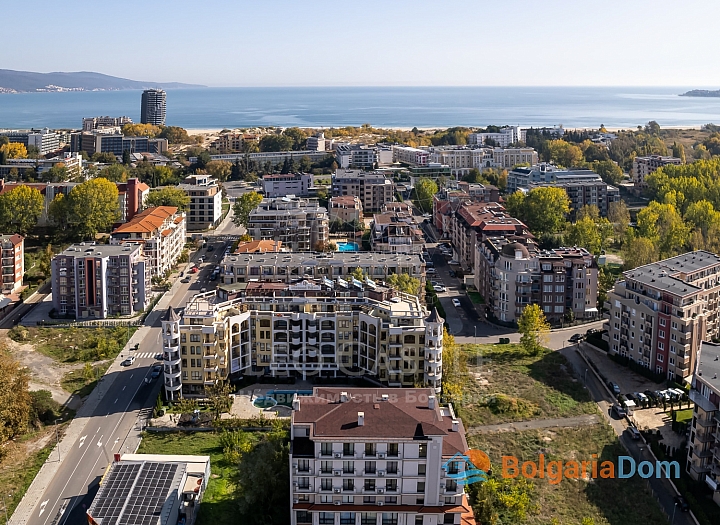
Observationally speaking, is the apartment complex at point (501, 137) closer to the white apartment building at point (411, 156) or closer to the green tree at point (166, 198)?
the white apartment building at point (411, 156)

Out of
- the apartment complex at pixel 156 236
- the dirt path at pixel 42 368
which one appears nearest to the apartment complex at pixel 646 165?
the apartment complex at pixel 156 236

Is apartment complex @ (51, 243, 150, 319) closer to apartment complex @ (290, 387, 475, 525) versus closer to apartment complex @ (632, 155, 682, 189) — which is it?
apartment complex @ (290, 387, 475, 525)

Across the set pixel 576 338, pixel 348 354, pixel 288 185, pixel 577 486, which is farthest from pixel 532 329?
pixel 288 185

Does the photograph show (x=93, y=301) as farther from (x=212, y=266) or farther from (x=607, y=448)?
(x=607, y=448)

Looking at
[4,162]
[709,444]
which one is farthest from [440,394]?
[4,162]

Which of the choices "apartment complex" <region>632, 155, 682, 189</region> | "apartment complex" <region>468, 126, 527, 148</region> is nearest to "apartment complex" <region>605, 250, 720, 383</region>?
"apartment complex" <region>632, 155, 682, 189</region>
